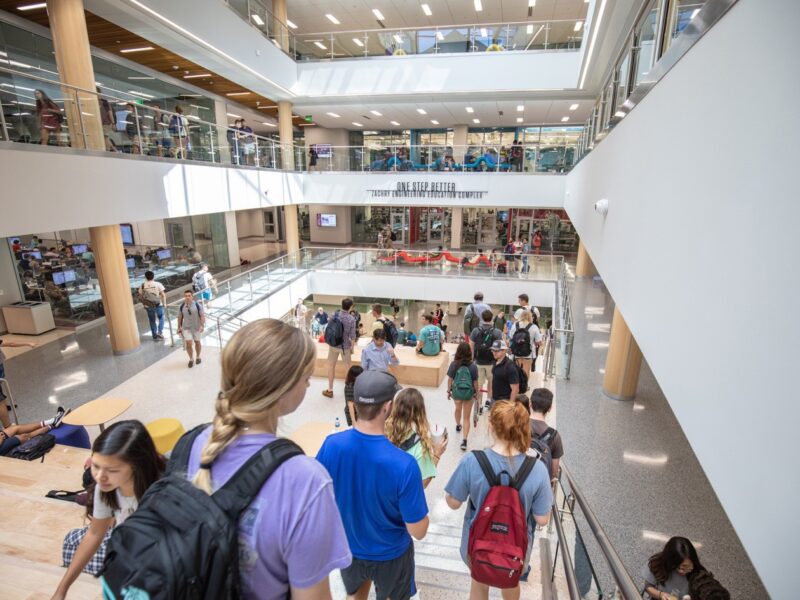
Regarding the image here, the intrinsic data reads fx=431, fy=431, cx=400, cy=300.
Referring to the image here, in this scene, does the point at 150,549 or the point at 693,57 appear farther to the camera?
the point at 693,57

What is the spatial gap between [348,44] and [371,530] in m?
16.7

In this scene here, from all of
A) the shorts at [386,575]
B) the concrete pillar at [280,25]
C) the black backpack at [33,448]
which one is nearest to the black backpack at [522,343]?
the shorts at [386,575]

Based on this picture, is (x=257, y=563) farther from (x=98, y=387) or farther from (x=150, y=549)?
(x=98, y=387)

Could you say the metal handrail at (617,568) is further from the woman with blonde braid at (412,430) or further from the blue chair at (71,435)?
the blue chair at (71,435)

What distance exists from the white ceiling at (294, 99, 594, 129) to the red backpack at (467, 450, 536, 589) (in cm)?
1609

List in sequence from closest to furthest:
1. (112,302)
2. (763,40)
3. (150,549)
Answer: (150,549), (763,40), (112,302)

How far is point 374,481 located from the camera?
1995 mm

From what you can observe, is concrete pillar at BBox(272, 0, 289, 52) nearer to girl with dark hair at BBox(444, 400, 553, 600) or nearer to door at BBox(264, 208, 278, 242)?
door at BBox(264, 208, 278, 242)

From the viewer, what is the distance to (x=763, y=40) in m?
1.54

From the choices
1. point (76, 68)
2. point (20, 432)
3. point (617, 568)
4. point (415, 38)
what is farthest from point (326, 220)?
point (617, 568)

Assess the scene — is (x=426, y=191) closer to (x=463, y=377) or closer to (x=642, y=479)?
(x=463, y=377)

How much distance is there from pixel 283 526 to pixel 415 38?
17.1 metres

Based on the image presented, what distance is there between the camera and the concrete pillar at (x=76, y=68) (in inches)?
287

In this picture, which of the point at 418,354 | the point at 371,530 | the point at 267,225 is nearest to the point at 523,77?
the point at 418,354
